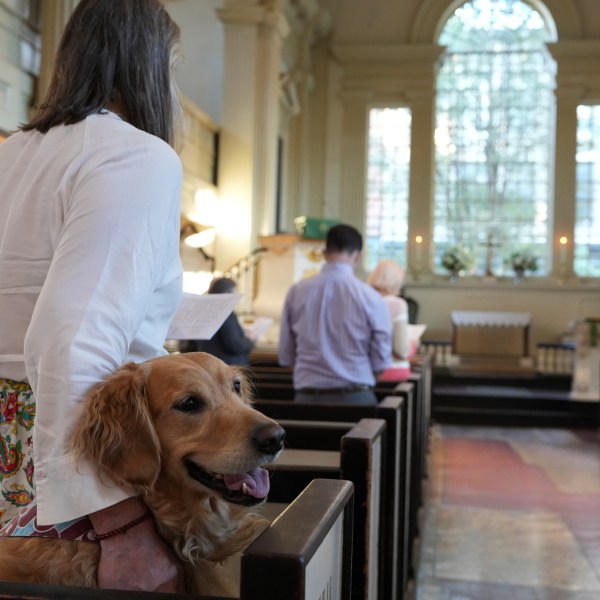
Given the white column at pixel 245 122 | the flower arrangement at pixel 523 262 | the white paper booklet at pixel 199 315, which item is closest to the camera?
the white paper booklet at pixel 199 315

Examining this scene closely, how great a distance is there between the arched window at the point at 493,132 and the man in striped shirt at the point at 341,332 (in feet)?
41.2

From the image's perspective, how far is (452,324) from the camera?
51.1ft

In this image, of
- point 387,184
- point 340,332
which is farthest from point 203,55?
point 340,332

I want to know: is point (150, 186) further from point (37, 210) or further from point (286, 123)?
point (286, 123)

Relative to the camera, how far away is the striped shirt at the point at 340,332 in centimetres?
407

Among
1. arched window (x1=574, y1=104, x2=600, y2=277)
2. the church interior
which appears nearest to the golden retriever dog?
the church interior

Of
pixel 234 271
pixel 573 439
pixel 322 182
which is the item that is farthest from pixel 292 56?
pixel 573 439

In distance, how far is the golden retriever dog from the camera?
115 cm

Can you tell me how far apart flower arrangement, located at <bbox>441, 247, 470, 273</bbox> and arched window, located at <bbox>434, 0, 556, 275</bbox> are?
63cm

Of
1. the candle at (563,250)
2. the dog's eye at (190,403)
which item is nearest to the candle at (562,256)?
the candle at (563,250)

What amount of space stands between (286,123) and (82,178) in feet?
47.7

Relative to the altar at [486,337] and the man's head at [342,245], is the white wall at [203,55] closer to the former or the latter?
the altar at [486,337]

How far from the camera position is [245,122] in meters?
12.1

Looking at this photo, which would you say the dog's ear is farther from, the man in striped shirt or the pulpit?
the pulpit
